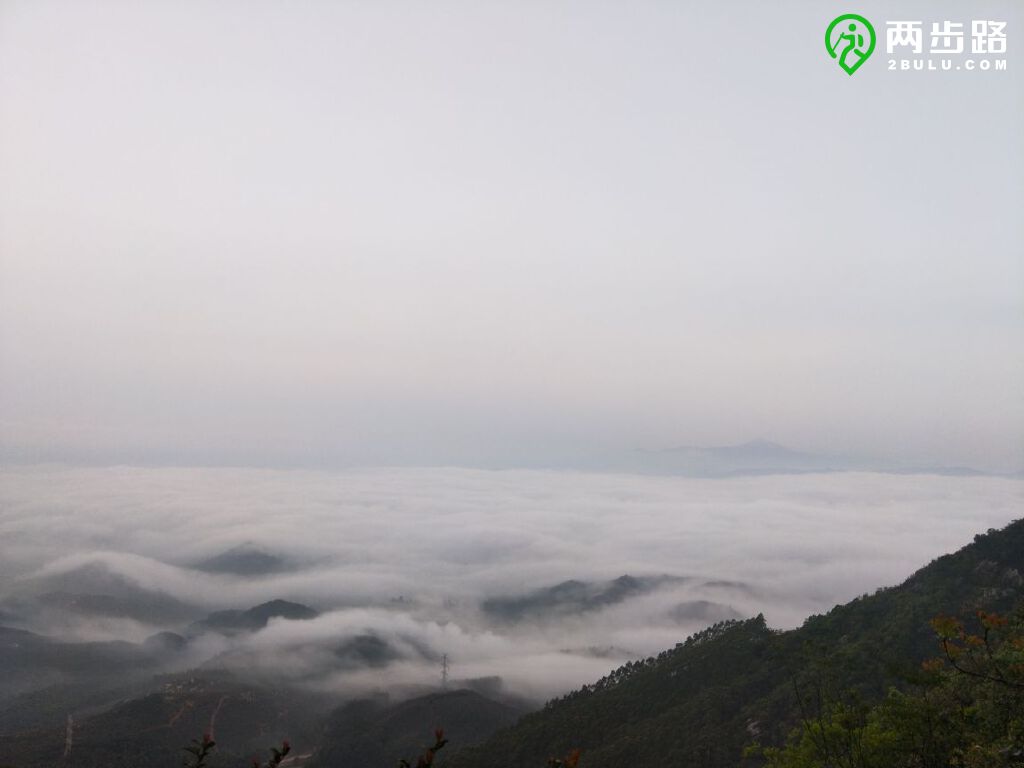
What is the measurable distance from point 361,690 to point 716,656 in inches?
5347

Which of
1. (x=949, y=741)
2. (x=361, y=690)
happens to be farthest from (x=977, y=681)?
(x=361, y=690)

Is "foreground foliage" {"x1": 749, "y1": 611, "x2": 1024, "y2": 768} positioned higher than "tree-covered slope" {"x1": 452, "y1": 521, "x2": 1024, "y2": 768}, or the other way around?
"foreground foliage" {"x1": 749, "y1": 611, "x2": 1024, "y2": 768}

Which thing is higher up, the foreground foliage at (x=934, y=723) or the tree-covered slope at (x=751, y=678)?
the foreground foliage at (x=934, y=723)

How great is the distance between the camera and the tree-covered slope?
5416 cm

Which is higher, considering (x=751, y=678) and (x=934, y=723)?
(x=934, y=723)

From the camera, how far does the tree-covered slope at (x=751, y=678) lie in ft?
178

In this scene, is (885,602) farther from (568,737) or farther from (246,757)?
(246,757)

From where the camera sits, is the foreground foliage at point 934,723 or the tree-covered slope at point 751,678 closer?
the foreground foliage at point 934,723

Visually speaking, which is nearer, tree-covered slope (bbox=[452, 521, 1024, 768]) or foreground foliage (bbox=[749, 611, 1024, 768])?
foreground foliage (bbox=[749, 611, 1024, 768])

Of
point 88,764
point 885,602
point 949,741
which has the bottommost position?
point 88,764

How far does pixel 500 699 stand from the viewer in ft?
555

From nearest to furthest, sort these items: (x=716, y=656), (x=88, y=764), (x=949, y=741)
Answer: (x=949, y=741) → (x=716, y=656) → (x=88, y=764)

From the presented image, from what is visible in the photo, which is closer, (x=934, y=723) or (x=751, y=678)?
(x=934, y=723)

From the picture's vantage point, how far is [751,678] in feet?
214
